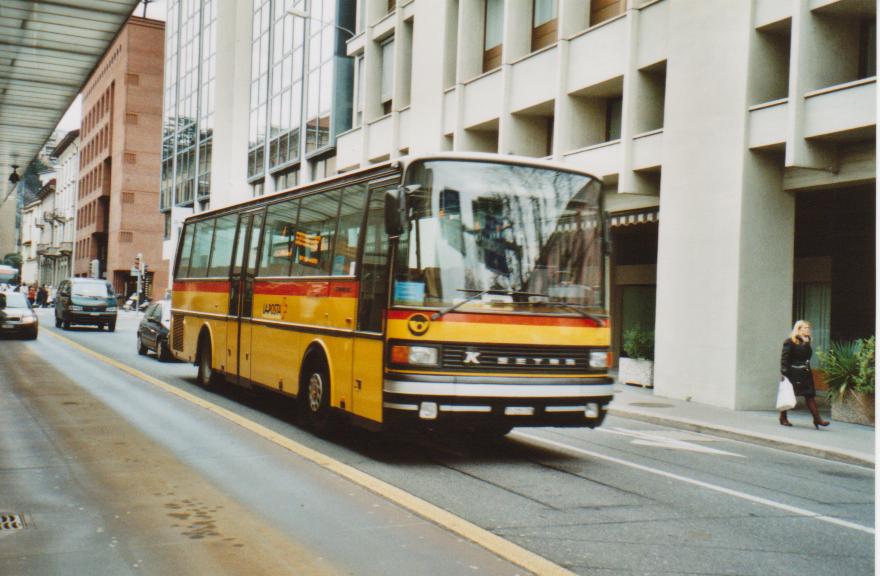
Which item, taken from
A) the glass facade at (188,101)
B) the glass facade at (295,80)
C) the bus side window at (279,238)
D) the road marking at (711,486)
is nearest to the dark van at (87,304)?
the glass facade at (295,80)

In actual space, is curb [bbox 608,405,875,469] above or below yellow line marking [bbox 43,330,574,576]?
below

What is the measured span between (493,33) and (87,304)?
20162 millimetres

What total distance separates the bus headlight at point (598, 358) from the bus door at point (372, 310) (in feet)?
7.28

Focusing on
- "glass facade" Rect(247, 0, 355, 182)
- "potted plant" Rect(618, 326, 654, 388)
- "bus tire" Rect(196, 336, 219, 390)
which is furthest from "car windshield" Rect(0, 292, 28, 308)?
"potted plant" Rect(618, 326, 654, 388)

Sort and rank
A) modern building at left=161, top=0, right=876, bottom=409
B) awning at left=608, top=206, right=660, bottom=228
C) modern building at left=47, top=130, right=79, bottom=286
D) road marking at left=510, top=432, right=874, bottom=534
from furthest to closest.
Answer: modern building at left=47, top=130, right=79, bottom=286, awning at left=608, top=206, right=660, bottom=228, modern building at left=161, top=0, right=876, bottom=409, road marking at left=510, top=432, right=874, bottom=534

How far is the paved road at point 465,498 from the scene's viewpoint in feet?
19.3

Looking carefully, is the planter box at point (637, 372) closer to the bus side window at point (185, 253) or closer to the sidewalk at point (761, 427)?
the sidewalk at point (761, 427)

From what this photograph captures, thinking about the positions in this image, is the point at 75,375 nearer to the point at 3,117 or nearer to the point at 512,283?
the point at 3,117

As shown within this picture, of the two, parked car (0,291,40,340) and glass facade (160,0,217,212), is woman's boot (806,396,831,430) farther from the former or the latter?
glass facade (160,0,217,212)

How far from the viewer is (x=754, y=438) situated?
12641 millimetres

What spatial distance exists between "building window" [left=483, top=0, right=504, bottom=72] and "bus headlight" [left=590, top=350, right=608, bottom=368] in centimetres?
1656

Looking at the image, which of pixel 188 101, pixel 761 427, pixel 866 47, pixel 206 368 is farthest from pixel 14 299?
pixel 188 101

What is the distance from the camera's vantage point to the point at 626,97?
1914 centimetres

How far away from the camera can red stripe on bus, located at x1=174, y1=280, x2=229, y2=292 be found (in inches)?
579
